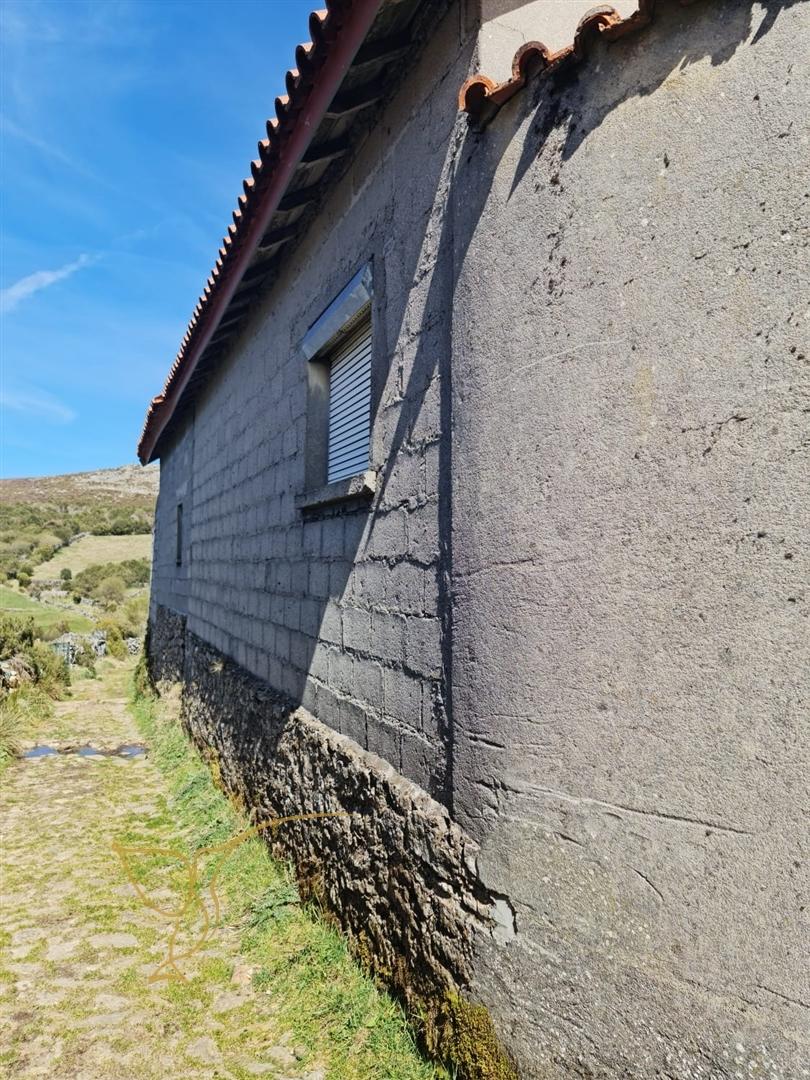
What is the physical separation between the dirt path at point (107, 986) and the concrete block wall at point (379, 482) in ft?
3.97

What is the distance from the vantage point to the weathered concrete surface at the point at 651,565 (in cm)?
160

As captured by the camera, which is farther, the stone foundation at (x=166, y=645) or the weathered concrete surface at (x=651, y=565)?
the stone foundation at (x=166, y=645)

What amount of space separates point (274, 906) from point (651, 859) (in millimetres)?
2677

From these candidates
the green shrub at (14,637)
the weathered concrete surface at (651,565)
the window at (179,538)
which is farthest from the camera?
the green shrub at (14,637)

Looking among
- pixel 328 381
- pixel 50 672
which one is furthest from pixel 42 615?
pixel 328 381

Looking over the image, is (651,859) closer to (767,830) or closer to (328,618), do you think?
(767,830)

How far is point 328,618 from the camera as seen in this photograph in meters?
3.90

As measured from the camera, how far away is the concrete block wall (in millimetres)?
2801

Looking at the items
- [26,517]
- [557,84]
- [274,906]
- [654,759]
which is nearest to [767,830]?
[654,759]

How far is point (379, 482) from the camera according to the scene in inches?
129

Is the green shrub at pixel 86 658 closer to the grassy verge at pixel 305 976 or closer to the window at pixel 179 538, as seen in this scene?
the window at pixel 179 538

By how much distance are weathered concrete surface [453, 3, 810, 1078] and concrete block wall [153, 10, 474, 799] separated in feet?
1.48

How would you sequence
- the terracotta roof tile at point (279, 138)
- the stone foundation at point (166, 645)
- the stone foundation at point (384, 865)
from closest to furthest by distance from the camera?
the stone foundation at point (384, 865) → the terracotta roof tile at point (279, 138) → the stone foundation at point (166, 645)

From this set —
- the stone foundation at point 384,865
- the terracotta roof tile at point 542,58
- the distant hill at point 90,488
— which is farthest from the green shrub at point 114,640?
the distant hill at point 90,488
